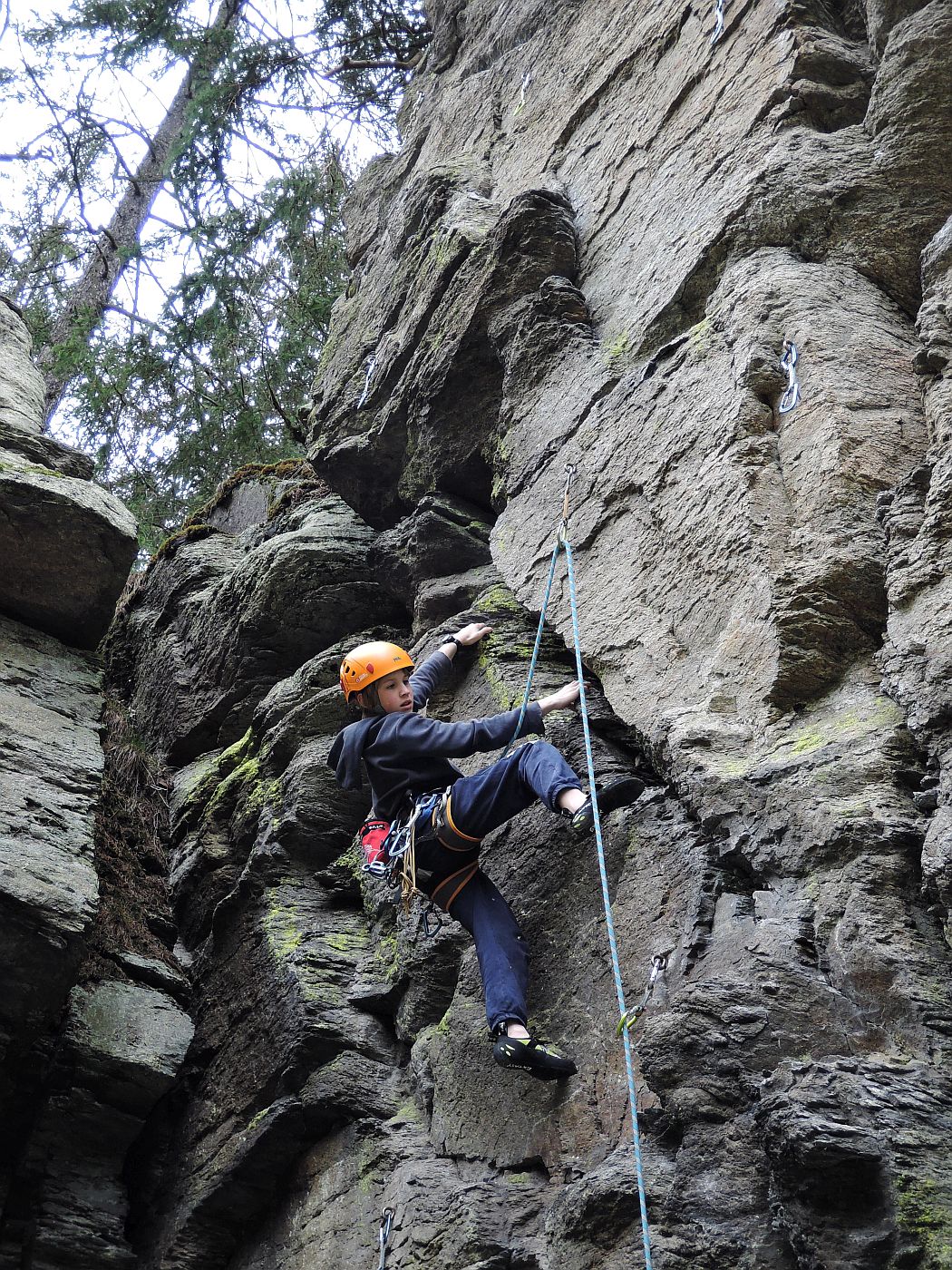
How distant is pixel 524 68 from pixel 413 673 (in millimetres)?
6708

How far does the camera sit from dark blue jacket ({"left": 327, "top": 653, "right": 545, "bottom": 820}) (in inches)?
203

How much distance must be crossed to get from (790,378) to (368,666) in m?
2.34

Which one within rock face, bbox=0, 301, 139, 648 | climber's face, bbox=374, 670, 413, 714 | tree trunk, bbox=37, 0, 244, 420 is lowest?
climber's face, bbox=374, 670, 413, 714

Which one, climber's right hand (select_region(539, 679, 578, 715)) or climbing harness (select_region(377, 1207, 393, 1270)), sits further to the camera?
climber's right hand (select_region(539, 679, 578, 715))

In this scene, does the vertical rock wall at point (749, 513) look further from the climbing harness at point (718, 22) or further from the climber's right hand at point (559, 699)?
the climber's right hand at point (559, 699)

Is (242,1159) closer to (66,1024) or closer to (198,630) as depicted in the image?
(66,1024)

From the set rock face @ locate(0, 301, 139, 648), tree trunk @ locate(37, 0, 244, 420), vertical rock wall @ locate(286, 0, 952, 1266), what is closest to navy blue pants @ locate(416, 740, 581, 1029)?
vertical rock wall @ locate(286, 0, 952, 1266)

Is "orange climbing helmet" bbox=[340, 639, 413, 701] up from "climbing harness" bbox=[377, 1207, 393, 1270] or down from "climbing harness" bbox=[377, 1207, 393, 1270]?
up

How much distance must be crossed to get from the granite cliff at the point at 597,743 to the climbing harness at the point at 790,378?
52 millimetres

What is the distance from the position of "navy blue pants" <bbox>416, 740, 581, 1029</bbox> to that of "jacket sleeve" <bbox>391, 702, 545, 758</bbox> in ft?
0.42

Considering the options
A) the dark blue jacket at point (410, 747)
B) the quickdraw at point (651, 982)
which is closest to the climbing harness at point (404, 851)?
the dark blue jacket at point (410, 747)

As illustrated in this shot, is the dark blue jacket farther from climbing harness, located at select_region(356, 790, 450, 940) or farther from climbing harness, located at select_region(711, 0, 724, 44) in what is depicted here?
climbing harness, located at select_region(711, 0, 724, 44)

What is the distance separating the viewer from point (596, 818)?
4.23m

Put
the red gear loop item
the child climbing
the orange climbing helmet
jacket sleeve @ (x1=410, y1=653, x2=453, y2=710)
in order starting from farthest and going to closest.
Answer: jacket sleeve @ (x1=410, y1=653, x2=453, y2=710), the orange climbing helmet, the red gear loop item, the child climbing
